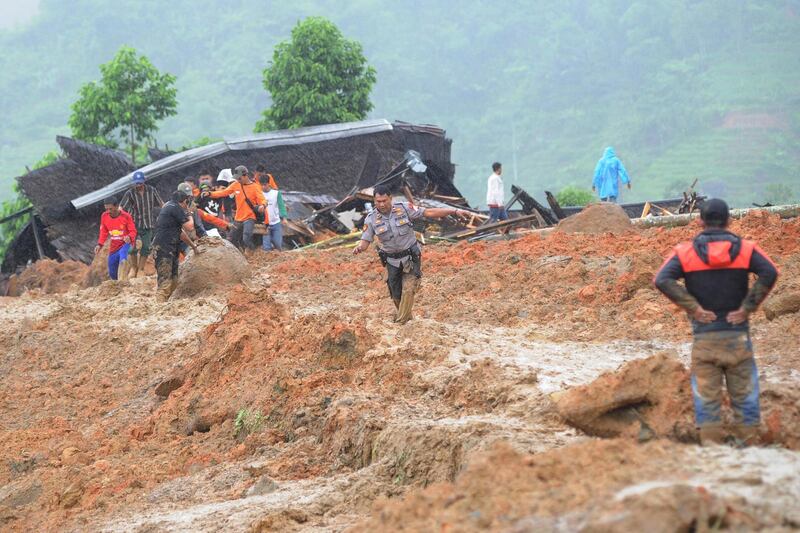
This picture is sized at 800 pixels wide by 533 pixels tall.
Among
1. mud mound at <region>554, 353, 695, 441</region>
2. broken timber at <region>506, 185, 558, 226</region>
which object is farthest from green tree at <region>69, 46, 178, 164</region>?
mud mound at <region>554, 353, 695, 441</region>

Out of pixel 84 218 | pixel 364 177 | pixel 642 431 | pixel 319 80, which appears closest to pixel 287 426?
pixel 642 431

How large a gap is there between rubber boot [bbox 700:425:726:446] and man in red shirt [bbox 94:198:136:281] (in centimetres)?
1271

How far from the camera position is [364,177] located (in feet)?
97.8

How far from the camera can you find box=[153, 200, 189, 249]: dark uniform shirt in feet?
49.9

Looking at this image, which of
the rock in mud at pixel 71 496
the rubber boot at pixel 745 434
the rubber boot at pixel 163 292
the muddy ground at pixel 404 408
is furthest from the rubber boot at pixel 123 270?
the rubber boot at pixel 745 434

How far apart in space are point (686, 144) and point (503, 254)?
98.4 metres

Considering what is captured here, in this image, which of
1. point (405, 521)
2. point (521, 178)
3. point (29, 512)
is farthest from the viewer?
point (521, 178)

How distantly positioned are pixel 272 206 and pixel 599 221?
5872 mm

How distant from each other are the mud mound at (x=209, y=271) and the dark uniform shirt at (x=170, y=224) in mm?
606

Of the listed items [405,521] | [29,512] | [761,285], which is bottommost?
[29,512]

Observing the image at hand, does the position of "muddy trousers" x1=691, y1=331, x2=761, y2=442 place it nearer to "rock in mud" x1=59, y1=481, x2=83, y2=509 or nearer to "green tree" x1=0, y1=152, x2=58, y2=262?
"rock in mud" x1=59, y1=481, x2=83, y2=509

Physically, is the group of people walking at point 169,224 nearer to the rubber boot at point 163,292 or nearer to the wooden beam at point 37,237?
the rubber boot at point 163,292

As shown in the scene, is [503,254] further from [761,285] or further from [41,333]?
[761,285]

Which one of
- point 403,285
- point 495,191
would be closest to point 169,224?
point 403,285
